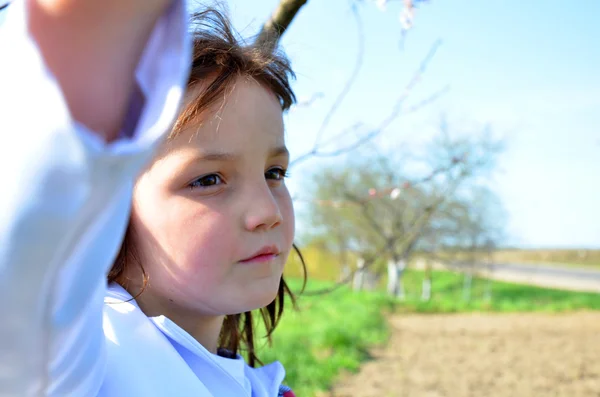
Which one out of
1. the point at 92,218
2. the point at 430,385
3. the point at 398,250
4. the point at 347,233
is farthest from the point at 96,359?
the point at 347,233

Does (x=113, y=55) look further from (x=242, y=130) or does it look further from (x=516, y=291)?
(x=516, y=291)

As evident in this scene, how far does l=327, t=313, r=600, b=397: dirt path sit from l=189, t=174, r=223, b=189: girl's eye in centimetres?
454

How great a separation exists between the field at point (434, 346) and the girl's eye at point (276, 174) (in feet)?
11.5

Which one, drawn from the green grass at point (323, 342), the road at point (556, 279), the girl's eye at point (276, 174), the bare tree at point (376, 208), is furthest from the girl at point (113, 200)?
the road at point (556, 279)

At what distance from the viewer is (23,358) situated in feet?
1.40

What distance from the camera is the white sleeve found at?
1.12 ft

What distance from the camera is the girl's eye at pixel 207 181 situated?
940 mm

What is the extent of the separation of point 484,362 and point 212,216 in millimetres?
6502

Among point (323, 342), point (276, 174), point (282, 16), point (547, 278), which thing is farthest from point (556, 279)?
point (276, 174)

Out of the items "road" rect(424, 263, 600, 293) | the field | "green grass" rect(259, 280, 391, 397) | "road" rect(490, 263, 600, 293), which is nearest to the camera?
"green grass" rect(259, 280, 391, 397)

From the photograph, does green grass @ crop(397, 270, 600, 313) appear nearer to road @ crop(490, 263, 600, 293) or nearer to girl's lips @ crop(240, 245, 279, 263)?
road @ crop(490, 263, 600, 293)

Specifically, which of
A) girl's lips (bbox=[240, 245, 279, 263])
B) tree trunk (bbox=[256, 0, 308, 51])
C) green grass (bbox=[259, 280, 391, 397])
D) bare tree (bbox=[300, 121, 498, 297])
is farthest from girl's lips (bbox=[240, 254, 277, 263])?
bare tree (bbox=[300, 121, 498, 297])

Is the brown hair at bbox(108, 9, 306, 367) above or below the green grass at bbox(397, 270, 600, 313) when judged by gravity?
above

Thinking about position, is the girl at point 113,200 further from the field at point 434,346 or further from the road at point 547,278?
the road at point 547,278
